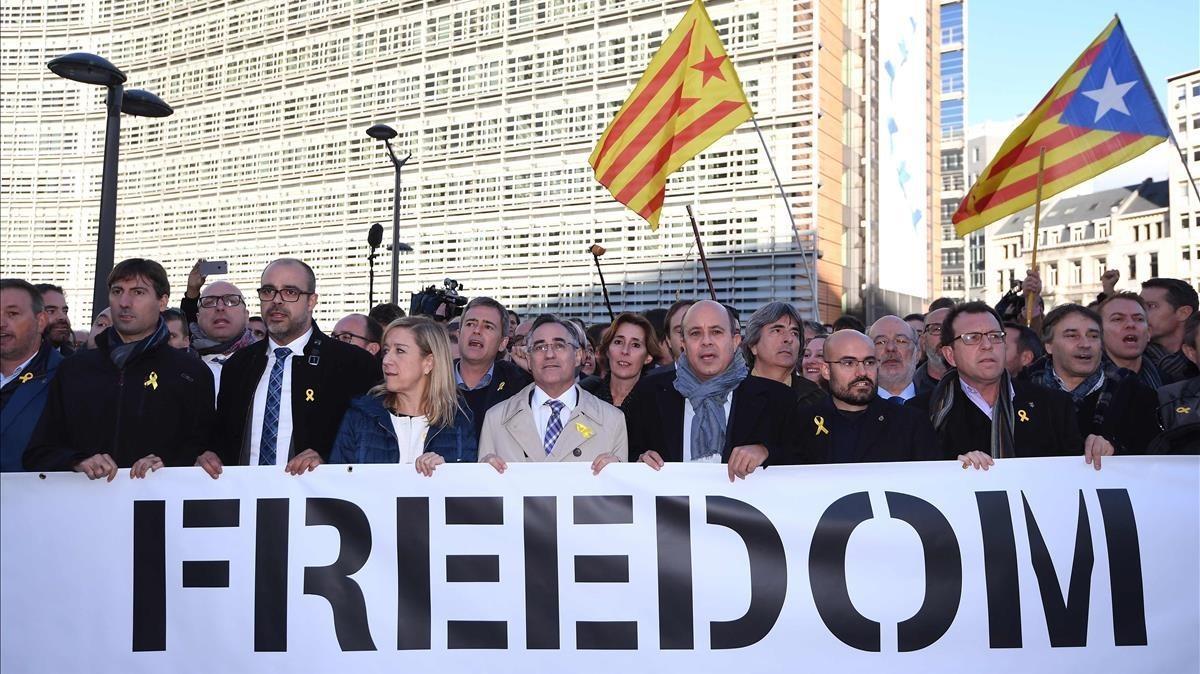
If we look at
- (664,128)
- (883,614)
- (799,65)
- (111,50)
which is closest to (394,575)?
(883,614)

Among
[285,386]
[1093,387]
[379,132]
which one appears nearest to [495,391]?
[285,386]

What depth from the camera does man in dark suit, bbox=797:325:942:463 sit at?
4410 mm

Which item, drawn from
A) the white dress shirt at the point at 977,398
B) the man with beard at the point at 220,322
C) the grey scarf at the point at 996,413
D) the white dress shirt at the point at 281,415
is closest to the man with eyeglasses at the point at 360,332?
the man with beard at the point at 220,322

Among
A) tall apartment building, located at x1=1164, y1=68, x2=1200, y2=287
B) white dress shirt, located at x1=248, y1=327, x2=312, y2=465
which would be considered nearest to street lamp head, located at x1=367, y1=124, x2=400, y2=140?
white dress shirt, located at x1=248, y1=327, x2=312, y2=465

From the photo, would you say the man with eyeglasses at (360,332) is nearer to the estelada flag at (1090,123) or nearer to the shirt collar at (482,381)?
the shirt collar at (482,381)

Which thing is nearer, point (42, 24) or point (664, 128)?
point (664, 128)

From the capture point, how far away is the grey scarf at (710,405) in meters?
4.54

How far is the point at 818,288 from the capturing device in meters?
34.0

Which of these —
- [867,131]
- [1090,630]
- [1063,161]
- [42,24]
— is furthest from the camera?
[42,24]

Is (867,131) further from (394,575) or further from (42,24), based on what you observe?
(42,24)

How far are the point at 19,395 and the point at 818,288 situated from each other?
1223 inches

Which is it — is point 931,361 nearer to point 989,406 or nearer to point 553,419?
point 989,406

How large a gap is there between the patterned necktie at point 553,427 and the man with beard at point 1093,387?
2.37m

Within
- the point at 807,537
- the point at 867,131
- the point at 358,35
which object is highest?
the point at 358,35
